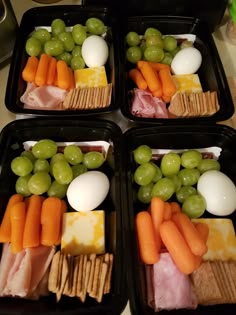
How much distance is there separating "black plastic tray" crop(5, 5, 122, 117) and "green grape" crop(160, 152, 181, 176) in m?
0.20

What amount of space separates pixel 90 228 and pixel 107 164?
0.20 meters

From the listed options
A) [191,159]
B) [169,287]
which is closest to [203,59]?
[191,159]

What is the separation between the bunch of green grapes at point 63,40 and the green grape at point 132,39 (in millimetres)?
92

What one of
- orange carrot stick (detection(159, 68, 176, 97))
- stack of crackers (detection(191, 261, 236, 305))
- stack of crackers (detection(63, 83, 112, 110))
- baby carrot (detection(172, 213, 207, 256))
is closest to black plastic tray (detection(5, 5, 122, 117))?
stack of crackers (detection(63, 83, 112, 110))

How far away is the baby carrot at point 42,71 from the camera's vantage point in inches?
34.1

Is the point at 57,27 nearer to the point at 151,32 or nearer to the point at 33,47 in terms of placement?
the point at 33,47

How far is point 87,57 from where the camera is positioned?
3.01 ft

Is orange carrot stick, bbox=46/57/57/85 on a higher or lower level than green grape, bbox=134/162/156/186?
higher

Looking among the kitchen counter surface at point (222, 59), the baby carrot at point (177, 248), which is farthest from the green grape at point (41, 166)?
the baby carrot at point (177, 248)

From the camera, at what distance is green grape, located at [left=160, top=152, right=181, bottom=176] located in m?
0.75

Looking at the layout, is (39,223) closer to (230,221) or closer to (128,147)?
(128,147)

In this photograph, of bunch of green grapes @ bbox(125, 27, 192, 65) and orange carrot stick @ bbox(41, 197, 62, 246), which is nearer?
orange carrot stick @ bbox(41, 197, 62, 246)

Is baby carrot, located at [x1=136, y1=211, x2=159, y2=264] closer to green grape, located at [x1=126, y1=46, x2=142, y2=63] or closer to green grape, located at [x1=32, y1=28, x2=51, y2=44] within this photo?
green grape, located at [x1=126, y1=46, x2=142, y2=63]

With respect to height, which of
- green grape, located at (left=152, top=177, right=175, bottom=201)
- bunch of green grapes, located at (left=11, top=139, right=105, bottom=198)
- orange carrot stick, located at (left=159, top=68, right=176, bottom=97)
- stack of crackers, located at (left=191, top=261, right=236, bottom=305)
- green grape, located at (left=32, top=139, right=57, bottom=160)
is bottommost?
stack of crackers, located at (left=191, top=261, right=236, bottom=305)
